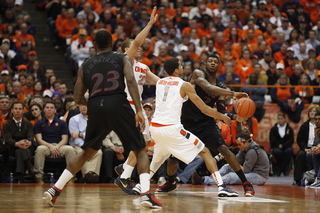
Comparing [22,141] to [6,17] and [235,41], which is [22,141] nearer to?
[6,17]

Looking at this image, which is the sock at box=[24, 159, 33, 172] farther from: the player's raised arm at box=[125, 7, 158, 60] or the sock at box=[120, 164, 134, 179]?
the player's raised arm at box=[125, 7, 158, 60]

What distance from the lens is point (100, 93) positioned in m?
5.27

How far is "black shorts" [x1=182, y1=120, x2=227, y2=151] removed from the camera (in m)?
7.01

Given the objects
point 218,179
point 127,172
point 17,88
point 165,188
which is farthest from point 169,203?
point 17,88

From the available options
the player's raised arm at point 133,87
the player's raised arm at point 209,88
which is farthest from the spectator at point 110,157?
the player's raised arm at point 133,87

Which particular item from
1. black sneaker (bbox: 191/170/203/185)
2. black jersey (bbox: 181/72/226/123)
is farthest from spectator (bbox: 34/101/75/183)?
black jersey (bbox: 181/72/226/123)

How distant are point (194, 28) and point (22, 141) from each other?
8850 millimetres

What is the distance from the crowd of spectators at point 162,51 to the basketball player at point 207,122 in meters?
3.12

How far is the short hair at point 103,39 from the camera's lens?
18.0 feet

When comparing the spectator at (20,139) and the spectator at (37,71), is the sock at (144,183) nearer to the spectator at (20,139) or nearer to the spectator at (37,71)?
the spectator at (20,139)

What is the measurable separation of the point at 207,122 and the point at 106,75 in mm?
2526

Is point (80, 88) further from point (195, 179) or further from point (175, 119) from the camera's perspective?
point (195, 179)

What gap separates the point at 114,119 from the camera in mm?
5148

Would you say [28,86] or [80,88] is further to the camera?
[28,86]
